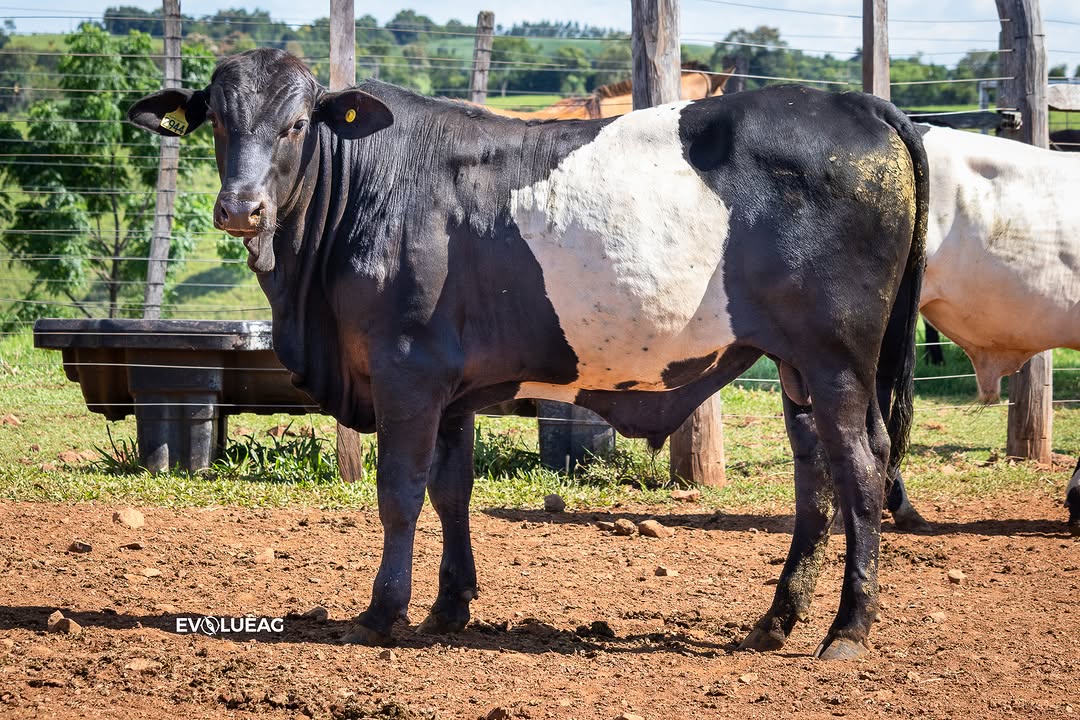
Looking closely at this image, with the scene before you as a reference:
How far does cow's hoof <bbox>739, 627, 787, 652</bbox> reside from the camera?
4.82m

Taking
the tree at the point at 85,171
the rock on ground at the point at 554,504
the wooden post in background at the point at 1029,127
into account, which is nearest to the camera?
the rock on ground at the point at 554,504

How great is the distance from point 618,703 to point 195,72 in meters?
13.9

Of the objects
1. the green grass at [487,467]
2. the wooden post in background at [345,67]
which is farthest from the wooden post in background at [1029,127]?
the wooden post in background at [345,67]

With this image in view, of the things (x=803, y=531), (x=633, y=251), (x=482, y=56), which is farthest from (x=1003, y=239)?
(x=482, y=56)

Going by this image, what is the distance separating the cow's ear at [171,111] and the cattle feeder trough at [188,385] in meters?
2.68

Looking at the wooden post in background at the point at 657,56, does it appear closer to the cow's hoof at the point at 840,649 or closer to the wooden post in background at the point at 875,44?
the wooden post in background at the point at 875,44

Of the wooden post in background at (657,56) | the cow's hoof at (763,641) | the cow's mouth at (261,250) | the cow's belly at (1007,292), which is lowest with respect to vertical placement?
the cow's hoof at (763,641)

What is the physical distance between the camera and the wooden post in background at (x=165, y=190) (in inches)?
437

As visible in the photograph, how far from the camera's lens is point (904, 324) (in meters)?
5.11

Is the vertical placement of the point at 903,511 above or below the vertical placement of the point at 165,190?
below

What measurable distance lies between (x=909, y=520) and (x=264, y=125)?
446 cm

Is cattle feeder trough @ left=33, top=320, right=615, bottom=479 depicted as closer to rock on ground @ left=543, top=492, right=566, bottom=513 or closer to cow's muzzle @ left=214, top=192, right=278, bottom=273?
rock on ground @ left=543, top=492, right=566, bottom=513

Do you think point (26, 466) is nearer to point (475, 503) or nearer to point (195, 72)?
point (475, 503)

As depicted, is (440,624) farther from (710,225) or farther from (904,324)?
(904,324)
